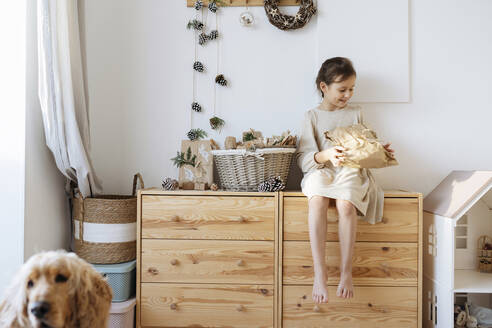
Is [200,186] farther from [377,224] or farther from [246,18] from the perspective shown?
[246,18]

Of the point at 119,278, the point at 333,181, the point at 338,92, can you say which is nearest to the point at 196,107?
the point at 338,92

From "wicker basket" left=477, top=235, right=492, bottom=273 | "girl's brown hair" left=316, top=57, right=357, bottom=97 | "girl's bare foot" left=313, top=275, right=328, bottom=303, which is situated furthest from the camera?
"wicker basket" left=477, top=235, right=492, bottom=273

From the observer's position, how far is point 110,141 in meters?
2.33

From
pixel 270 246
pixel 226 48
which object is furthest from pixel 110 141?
pixel 270 246

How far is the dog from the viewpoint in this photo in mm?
1104

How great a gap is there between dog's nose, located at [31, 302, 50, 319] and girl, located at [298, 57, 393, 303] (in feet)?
3.66

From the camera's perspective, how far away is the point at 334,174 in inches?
76.2

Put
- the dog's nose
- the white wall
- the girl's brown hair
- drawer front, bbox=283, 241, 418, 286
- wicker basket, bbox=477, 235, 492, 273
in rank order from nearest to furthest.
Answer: the dog's nose, drawer front, bbox=283, 241, 418, 286, the girl's brown hair, wicker basket, bbox=477, 235, 492, 273, the white wall

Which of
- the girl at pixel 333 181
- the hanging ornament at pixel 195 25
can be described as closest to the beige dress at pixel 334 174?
the girl at pixel 333 181

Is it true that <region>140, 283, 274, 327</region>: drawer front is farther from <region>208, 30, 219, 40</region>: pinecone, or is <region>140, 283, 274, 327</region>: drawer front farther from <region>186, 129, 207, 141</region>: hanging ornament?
<region>208, 30, 219, 40</region>: pinecone

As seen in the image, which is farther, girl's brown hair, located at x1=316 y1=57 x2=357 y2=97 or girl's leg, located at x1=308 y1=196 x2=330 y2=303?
girl's brown hair, located at x1=316 y1=57 x2=357 y2=97

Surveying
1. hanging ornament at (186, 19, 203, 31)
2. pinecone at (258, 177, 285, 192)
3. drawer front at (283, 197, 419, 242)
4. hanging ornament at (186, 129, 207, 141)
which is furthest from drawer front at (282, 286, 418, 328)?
hanging ornament at (186, 19, 203, 31)

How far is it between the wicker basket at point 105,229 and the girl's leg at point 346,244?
3.45 feet

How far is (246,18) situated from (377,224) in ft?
4.53
